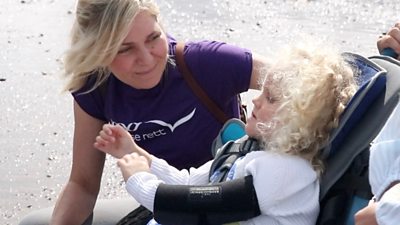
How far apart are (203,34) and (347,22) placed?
4.39ft

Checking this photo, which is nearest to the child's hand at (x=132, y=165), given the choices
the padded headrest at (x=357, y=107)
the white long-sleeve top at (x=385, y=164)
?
the padded headrest at (x=357, y=107)

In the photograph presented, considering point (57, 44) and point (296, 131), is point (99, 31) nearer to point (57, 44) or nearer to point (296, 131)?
point (296, 131)

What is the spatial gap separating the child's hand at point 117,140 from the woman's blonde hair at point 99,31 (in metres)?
0.29

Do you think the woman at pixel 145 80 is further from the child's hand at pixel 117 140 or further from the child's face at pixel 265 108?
the child's face at pixel 265 108

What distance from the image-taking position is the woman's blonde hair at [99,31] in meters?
2.96

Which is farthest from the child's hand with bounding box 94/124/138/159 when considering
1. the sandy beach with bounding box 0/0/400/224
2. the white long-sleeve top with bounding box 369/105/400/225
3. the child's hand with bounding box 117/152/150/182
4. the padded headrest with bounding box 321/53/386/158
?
the sandy beach with bounding box 0/0/400/224

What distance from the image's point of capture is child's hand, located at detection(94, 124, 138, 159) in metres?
2.86

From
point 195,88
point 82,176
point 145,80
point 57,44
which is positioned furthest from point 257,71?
point 57,44

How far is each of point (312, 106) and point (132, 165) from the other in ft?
2.14

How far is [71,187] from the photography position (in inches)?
133

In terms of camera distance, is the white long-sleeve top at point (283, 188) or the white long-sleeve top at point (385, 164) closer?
the white long-sleeve top at point (385, 164)

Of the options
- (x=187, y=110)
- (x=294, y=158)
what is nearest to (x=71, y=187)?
(x=187, y=110)

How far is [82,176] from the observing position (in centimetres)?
338

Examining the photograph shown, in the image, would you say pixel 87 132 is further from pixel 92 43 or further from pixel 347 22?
pixel 347 22
